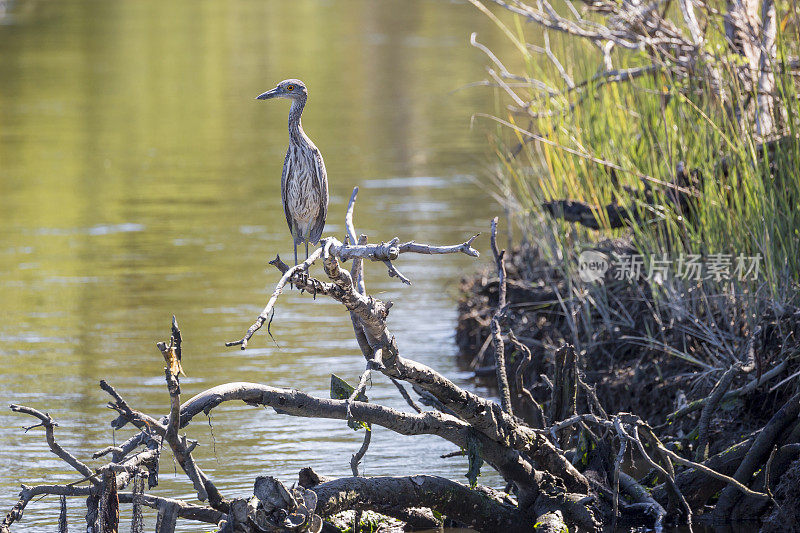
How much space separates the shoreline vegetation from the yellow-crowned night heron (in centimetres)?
106

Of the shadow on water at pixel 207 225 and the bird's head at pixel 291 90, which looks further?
the shadow on water at pixel 207 225

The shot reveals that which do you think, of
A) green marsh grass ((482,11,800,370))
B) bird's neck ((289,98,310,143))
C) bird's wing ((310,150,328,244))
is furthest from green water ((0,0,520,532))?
green marsh grass ((482,11,800,370))

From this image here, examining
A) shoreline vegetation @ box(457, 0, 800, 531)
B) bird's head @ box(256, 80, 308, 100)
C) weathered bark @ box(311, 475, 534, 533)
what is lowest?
weathered bark @ box(311, 475, 534, 533)

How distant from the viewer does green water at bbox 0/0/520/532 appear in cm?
854

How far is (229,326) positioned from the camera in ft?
36.4

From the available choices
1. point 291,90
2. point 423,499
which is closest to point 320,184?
point 291,90

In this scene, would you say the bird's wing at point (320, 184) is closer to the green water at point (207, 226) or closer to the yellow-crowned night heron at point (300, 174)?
the yellow-crowned night heron at point (300, 174)

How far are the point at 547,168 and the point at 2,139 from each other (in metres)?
14.3

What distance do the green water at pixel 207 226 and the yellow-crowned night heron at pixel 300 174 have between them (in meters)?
0.57

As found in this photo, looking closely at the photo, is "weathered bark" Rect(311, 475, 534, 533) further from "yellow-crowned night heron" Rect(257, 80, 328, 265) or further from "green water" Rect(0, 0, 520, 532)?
"yellow-crowned night heron" Rect(257, 80, 328, 265)

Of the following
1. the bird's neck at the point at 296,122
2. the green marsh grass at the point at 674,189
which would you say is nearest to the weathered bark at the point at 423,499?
the bird's neck at the point at 296,122

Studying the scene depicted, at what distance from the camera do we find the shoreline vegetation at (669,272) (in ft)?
22.0

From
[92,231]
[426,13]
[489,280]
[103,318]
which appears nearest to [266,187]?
[92,231]

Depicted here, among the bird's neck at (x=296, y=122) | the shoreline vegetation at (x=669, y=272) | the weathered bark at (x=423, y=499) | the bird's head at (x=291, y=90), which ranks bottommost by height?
the weathered bark at (x=423, y=499)
